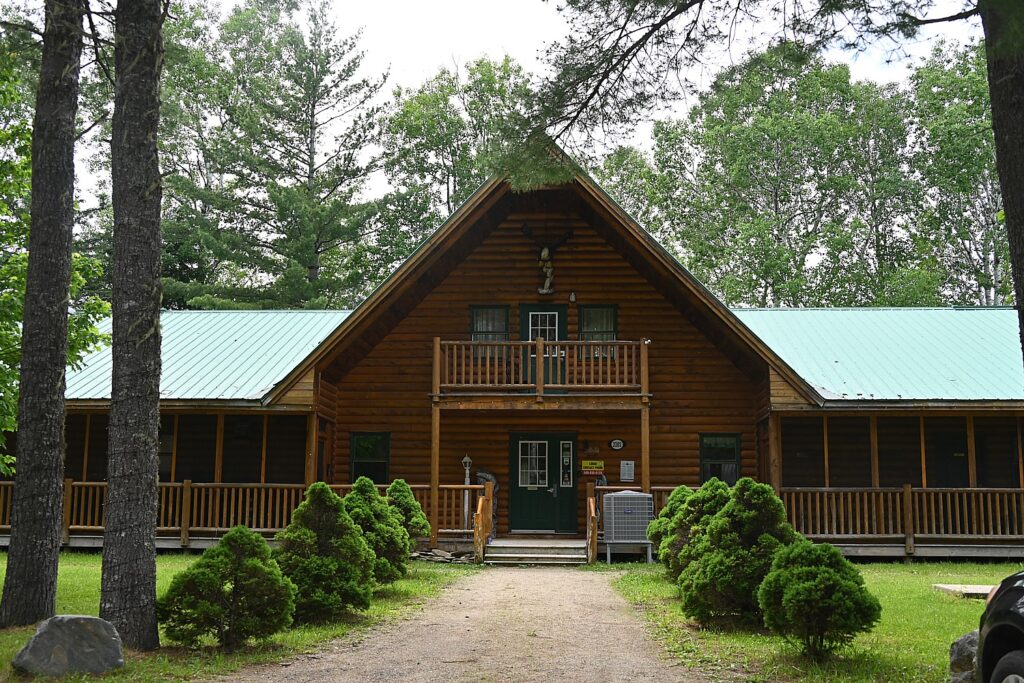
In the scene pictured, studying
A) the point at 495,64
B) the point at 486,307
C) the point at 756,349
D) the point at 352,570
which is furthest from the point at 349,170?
the point at 352,570

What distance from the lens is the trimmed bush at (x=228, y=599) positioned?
8.88m

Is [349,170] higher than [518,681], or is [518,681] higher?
[349,170]

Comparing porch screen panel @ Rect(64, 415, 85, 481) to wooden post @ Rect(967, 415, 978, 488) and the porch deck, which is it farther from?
wooden post @ Rect(967, 415, 978, 488)

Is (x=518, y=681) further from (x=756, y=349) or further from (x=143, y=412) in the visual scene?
(x=756, y=349)

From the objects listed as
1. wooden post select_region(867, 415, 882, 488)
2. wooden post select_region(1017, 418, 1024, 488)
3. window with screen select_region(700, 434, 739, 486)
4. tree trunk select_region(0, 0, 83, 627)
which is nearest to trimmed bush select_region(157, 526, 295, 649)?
tree trunk select_region(0, 0, 83, 627)

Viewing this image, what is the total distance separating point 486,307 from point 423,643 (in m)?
12.0

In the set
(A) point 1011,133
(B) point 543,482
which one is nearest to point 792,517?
(B) point 543,482

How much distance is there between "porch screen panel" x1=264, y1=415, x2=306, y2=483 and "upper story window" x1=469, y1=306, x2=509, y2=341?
13.1 feet

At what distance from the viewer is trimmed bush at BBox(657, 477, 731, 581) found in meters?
13.1

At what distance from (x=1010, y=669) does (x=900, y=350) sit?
17.1 metres

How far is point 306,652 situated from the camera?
9148mm

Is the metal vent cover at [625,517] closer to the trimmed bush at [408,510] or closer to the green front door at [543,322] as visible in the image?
the trimmed bush at [408,510]

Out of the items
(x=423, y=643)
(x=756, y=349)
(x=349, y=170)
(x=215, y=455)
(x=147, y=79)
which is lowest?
(x=423, y=643)

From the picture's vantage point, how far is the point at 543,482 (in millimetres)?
20891
